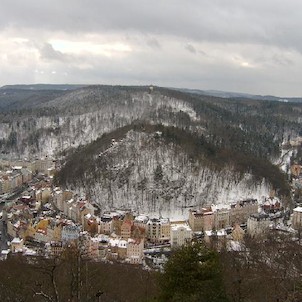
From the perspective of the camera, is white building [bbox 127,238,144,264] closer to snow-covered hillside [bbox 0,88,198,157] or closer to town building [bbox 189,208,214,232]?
town building [bbox 189,208,214,232]

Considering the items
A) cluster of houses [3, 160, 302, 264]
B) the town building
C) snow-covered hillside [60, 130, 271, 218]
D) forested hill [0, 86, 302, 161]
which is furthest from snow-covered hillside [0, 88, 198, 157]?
the town building

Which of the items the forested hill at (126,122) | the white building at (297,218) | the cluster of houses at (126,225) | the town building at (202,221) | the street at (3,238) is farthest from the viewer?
the forested hill at (126,122)

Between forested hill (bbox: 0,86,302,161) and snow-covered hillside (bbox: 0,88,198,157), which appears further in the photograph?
snow-covered hillside (bbox: 0,88,198,157)

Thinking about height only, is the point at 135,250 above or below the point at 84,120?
below

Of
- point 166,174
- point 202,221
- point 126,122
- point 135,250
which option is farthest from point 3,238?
point 126,122

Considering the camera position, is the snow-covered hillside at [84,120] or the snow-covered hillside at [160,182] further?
the snow-covered hillside at [84,120]

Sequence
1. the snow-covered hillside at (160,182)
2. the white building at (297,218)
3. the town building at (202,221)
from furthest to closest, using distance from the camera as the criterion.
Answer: the snow-covered hillside at (160,182), the town building at (202,221), the white building at (297,218)

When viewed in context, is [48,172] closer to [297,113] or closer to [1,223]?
[1,223]

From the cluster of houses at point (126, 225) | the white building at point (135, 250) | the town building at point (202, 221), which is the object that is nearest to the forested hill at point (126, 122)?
the cluster of houses at point (126, 225)

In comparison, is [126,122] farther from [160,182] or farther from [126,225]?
[126,225]

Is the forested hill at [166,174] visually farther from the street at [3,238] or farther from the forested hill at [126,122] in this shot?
the forested hill at [126,122]

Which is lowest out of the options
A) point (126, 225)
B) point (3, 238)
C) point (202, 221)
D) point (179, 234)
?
point (3, 238)

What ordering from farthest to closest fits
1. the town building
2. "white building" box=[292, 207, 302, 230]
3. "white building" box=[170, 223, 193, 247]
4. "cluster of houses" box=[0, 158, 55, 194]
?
"cluster of houses" box=[0, 158, 55, 194]
the town building
"white building" box=[292, 207, 302, 230]
"white building" box=[170, 223, 193, 247]
